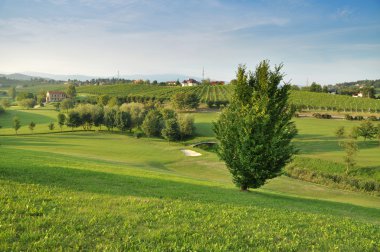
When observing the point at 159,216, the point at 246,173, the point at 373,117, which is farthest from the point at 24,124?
the point at 373,117

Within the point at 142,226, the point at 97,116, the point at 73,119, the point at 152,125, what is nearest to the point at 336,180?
the point at 142,226

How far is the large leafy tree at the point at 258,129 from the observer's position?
2030 cm

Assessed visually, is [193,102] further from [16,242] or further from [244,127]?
[16,242]

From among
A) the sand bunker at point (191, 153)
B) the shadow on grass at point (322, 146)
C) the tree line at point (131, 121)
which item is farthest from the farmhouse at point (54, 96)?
the shadow on grass at point (322, 146)

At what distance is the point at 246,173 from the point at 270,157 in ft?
7.81

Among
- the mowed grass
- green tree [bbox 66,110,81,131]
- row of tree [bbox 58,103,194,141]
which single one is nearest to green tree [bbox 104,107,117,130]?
row of tree [bbox 58,103,194,141]

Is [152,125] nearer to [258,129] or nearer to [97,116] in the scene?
[97,116]

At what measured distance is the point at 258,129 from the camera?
2038 centimetres

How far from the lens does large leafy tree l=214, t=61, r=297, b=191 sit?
20.3 meters

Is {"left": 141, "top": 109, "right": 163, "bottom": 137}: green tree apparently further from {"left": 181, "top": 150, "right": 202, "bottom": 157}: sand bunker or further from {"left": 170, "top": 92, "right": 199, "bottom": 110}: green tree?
{"left": 170, "top": 92, "right": 199, "bottom": 110}: green tree

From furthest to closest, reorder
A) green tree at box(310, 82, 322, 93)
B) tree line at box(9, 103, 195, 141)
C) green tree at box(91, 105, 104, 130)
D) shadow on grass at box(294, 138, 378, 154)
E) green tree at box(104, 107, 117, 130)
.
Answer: green tree at box(310, 82, 322, 93), green tree at box(91, 105, 104, 130), green tree at box(104, 107, 117, 130), tree line at box(9, 103, 195, 141), shadow on grass at box(294, 138, 378, 154)

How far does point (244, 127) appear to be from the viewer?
20.7 m

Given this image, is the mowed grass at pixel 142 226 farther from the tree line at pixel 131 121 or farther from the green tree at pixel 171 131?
the tree line at pixel 131 121

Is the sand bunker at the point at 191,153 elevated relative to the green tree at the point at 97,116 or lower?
lower
